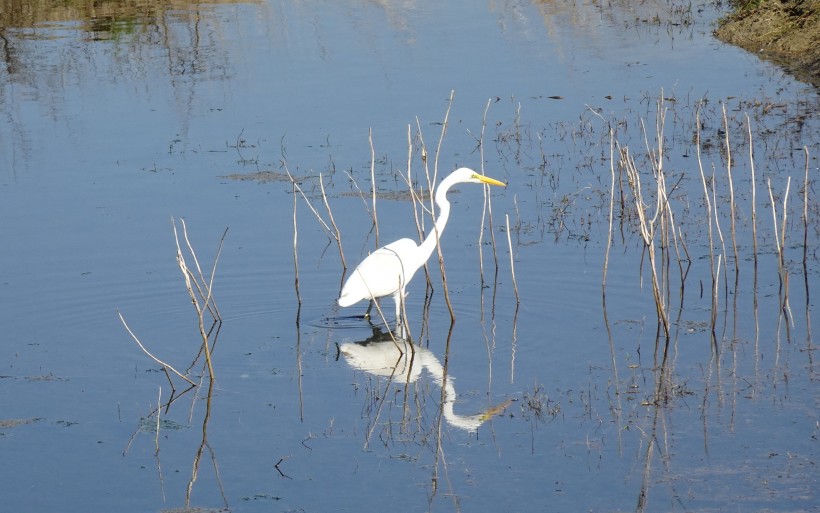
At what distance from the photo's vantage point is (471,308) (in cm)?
926

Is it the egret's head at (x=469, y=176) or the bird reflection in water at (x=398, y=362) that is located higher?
the egret's head at (x=469, y=176)

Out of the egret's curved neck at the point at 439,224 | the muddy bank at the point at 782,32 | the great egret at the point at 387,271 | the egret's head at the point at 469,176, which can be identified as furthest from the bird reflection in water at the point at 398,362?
the muddy bank at the point at 782,32

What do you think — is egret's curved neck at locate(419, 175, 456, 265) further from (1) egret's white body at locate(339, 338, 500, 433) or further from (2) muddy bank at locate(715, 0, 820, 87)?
(2) muddy bank at locate(715, 0, 820, 87)

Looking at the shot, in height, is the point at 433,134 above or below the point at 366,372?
above

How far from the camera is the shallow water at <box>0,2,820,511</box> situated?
251 inches

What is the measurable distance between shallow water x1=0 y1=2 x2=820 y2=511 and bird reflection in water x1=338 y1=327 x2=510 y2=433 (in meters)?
0.03

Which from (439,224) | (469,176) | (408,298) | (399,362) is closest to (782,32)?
(469,176)

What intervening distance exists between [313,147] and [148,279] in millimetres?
4342

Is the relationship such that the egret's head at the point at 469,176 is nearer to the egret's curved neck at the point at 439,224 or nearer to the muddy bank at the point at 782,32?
the egret's curved neck at the point at 439,224

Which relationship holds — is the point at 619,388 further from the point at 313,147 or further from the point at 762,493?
the point at 313,147

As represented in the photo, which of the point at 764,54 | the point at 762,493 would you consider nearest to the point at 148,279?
the point at 762,493

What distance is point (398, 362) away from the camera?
Result: 8320 mm

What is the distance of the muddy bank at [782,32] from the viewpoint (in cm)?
1689

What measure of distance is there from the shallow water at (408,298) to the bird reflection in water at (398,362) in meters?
0.03
